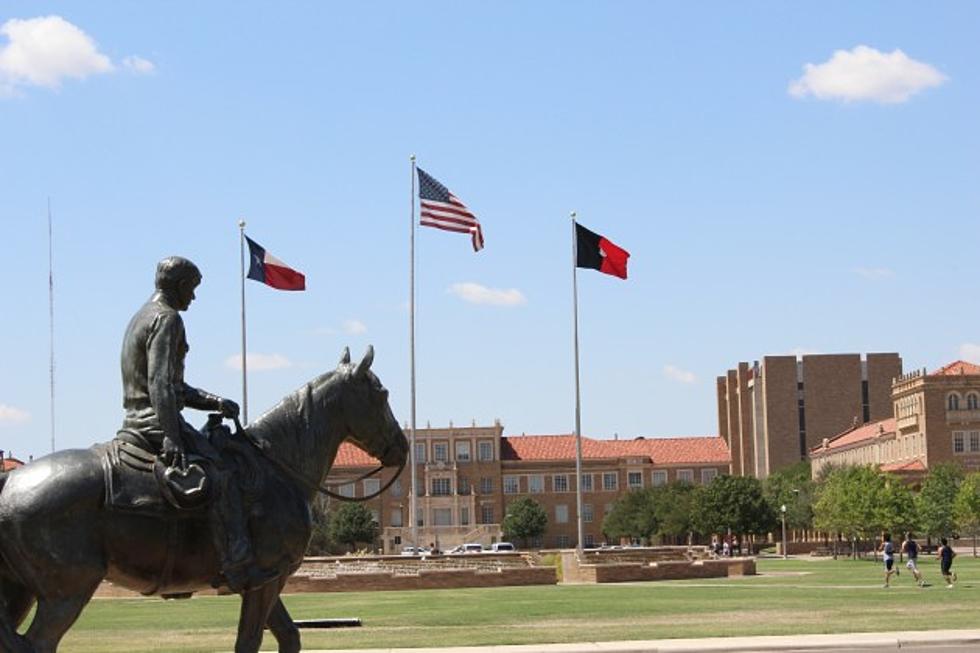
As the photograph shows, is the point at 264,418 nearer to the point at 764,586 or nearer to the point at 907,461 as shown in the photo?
the point at 764,586

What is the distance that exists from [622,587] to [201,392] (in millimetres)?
33417

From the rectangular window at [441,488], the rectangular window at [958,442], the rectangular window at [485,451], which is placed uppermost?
the rectangular window at [485,451]

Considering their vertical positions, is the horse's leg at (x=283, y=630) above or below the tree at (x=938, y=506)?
below

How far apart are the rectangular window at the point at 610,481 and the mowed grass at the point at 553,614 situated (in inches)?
4426

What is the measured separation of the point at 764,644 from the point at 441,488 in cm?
13629

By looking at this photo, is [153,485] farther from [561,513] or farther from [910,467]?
[561,513]

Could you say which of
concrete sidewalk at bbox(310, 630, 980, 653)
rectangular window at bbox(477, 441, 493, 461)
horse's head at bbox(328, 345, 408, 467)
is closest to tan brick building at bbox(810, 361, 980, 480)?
rectangular window at bbox(477, 441, 493, 461)

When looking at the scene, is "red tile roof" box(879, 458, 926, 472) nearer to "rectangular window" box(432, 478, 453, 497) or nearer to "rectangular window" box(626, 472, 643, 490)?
"rectangular window" box(626, 472, 643, 490)

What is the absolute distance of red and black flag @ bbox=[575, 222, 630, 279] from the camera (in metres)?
48.0

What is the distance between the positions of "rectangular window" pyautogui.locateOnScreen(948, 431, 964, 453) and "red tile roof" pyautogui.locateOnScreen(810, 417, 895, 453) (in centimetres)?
1014

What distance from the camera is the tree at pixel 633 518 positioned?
125500 millimetres

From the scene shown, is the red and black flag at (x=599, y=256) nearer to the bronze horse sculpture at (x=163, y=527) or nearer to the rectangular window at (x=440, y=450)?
the bronze horse sculpture at (x=163, y=527)

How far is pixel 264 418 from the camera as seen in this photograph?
35.3 ft

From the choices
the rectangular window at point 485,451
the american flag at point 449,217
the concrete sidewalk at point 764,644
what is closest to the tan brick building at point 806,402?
the rectangular window at point 485,451
